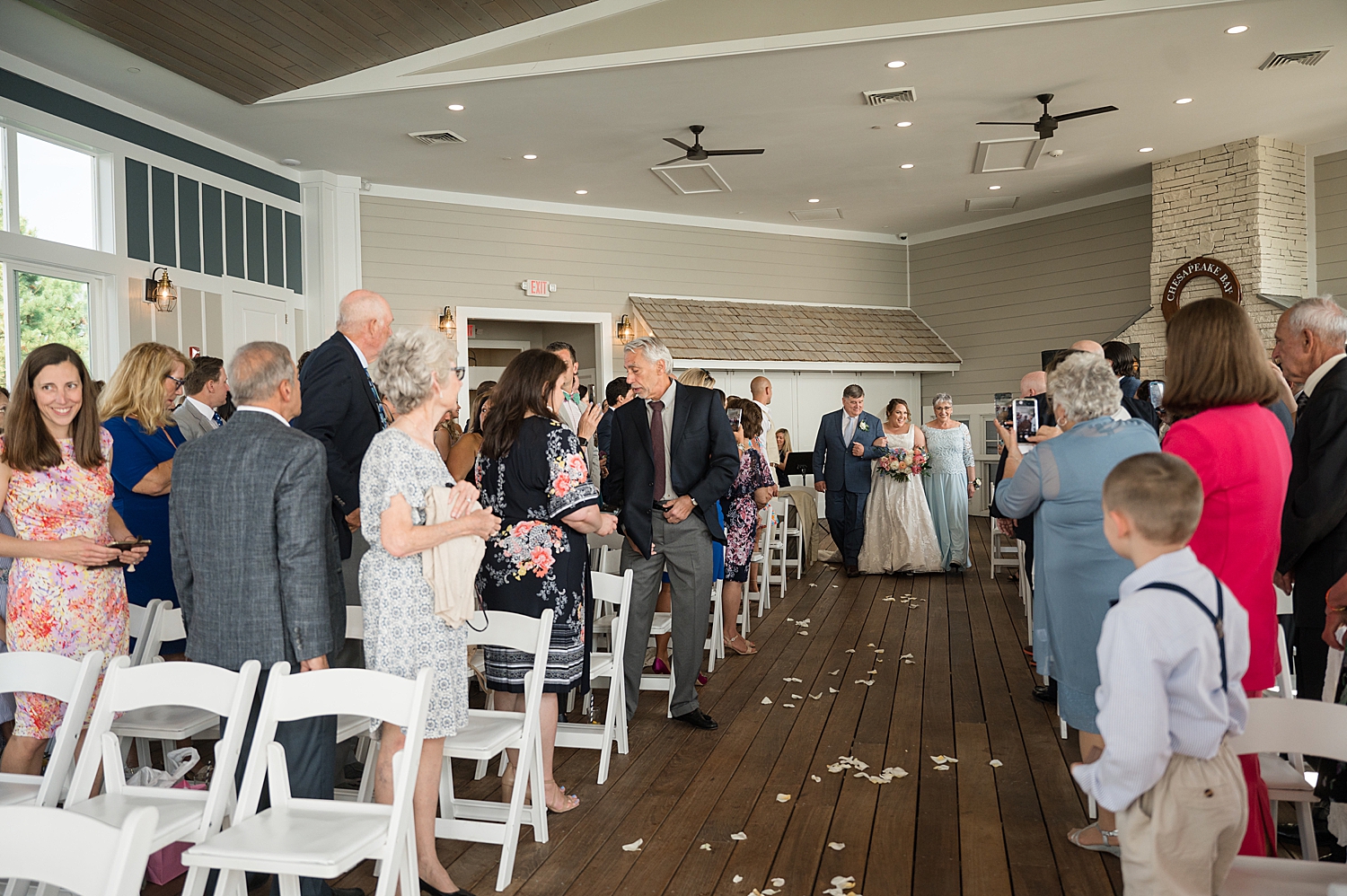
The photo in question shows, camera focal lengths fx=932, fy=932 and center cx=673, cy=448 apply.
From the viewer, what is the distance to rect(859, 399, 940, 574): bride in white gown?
898 cm

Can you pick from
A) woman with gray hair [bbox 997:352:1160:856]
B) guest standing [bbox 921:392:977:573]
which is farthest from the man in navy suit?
woman with gray hair [bbox 997:352:1160:856]

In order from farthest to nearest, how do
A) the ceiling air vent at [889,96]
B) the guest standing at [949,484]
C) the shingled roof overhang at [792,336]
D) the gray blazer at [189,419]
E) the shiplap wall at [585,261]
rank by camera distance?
the shingled roof overhang at [792,336]
the shiplap wall at [585,261]
the guest standing at [949,484]
the ceiling air vent at [889,96]
the gray blazer at [189,419]

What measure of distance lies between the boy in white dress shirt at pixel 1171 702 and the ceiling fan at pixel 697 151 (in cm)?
756

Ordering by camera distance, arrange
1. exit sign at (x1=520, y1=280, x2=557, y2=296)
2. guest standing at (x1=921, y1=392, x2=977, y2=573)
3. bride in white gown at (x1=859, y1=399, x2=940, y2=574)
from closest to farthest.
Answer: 1. bride in white gown at (x1=859, y1=399, x2=940, y2=574)
2. guest standing at (x1=921, y1=392, x2=977, y2=573)
3. exit sign at (x1=520, y1=280, x2=557, y2=296)

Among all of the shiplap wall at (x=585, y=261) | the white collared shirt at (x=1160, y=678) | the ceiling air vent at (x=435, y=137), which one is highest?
the ceiling air vent at (x=435, y=137)

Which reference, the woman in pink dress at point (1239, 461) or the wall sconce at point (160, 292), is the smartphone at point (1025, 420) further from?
the wall sconce at point (160, 292)

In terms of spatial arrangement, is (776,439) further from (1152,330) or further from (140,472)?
(140,472)

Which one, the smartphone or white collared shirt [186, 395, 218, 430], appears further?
white collared shirt [186, 395, 218, 430]

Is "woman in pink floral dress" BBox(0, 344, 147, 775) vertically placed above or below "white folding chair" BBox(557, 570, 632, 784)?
above

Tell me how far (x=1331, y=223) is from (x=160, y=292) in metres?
11.7

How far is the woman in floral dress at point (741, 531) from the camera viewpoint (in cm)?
614

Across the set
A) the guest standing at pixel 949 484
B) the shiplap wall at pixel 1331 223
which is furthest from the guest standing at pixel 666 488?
the shiplap wall at pixel 1331 223

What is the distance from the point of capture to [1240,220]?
988 centimetres

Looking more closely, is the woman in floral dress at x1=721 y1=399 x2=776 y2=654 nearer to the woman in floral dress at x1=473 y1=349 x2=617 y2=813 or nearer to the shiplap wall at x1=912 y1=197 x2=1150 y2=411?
the woman in floral dress at x1=473 y1=349 x2=617 y2=813
